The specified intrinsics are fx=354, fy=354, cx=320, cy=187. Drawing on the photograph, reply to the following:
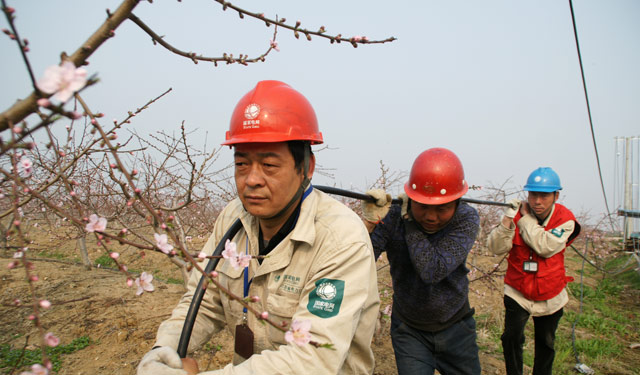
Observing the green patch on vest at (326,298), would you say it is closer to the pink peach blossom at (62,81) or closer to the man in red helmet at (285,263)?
the man in red helmet at (285,263)

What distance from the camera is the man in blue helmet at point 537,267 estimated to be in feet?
11.3

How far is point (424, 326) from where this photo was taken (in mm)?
2623

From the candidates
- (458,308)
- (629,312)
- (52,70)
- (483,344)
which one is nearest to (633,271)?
(629,312)

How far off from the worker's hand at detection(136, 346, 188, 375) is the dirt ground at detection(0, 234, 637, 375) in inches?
106

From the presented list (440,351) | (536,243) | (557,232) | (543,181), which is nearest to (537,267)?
(536,243)

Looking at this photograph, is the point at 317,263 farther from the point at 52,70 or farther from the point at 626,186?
the point at 626,186

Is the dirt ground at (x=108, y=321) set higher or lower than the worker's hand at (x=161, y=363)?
lower

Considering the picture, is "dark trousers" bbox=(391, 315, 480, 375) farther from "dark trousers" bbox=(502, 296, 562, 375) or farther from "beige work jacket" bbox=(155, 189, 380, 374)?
"dark trousers" bbox=(502, 296, 562, 375)

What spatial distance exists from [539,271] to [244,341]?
3.06 metres

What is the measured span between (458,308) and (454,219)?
2.17ft

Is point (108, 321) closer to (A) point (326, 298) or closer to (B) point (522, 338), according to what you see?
(A) point (326, 298)

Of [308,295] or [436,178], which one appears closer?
[308,295]

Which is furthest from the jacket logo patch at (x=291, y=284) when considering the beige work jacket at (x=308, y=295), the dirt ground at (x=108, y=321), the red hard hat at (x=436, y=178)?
the dirt ground at (x=108, y=321)

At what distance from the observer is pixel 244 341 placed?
6.06 ft
